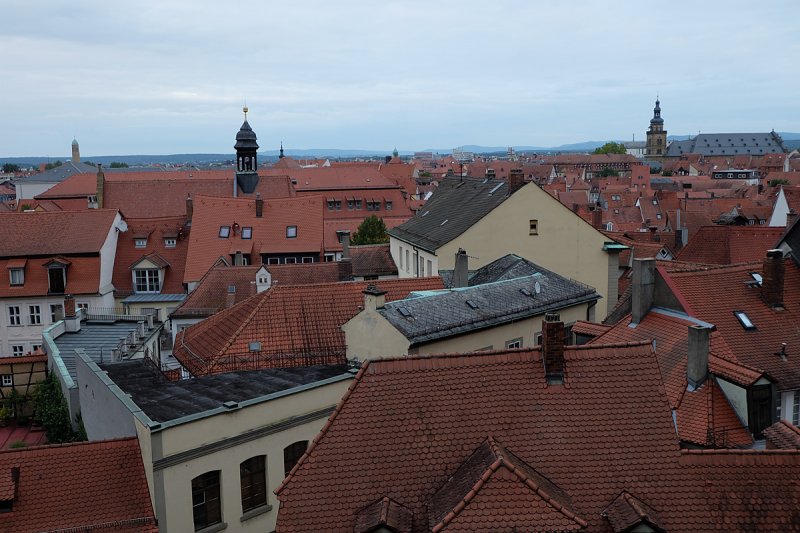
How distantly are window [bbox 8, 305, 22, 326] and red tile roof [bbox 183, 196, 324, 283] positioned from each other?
10.7 meters

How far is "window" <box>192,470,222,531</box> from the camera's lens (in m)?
18.6

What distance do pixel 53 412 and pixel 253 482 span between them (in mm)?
11570

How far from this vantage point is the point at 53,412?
27297 mm

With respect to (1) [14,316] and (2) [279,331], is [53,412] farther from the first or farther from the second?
(1) [14,316]

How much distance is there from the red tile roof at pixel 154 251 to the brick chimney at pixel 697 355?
3799 centimetres

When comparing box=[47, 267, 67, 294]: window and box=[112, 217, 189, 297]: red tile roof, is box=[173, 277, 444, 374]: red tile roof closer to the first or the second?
box=[47, 267, 67, 294]: window

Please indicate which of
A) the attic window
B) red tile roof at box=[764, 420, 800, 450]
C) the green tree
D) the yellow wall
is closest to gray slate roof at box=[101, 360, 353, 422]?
red tile roof at box=[764, 420, 800, 450]

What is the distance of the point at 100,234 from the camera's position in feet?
164

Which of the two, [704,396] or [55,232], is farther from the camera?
[55,232]

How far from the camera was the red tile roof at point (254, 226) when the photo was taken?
52.8m

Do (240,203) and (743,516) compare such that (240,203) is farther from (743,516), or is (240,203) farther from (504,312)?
(743,516)

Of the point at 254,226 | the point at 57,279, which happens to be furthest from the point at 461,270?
the point at 57,279

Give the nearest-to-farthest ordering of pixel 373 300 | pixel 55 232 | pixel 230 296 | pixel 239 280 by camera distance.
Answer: pixel 373 300 → pixel 230 296 → pixel 239 280 → pixel 55 232

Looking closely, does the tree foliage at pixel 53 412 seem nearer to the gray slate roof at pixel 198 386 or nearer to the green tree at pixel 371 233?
the gray slate roof at pixel 198 386
